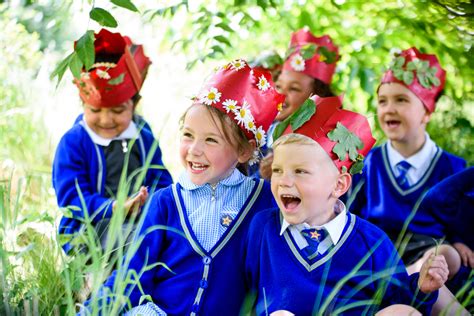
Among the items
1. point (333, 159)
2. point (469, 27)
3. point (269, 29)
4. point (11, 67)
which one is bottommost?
point (11, 67)

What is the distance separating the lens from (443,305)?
3107 mm

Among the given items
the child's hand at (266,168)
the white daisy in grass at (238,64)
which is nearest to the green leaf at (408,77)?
the child's hand at (266,168)

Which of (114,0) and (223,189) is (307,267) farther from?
(114,0)

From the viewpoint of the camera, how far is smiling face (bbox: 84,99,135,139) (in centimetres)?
401

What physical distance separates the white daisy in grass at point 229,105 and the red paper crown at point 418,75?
4.44ft

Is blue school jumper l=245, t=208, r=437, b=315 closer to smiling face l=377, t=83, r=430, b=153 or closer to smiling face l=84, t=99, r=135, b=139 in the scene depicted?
smiling face l=377, t=83, r=430, b=153

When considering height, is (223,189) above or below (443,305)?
above

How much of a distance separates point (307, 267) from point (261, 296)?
0.22 meters

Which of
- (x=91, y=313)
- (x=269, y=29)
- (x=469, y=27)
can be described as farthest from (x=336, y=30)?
(x=91, y=313)

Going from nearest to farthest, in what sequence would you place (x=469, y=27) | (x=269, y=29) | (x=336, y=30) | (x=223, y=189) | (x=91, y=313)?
1. (x=91, y=313)
2. (x=223, y=189)
3. (x=469, y=27)
4. (x=336, y=30)
5. (x=269, y=29)

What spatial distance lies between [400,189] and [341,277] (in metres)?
1.36

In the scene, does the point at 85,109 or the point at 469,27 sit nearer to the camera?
the point at 469,27

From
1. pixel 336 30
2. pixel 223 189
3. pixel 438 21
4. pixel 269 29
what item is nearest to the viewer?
pixel 223 189

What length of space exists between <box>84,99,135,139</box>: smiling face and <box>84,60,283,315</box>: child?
3.66ft
